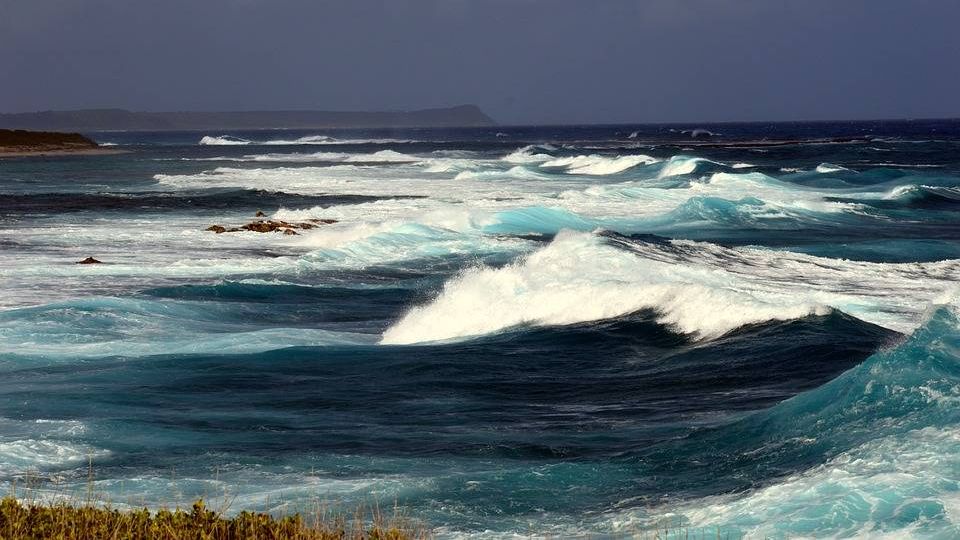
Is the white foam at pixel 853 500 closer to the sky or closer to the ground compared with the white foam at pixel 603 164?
closer to the sky

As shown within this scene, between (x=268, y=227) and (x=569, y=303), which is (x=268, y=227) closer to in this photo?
(x=268, y=227)

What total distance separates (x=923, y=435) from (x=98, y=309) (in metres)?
13.9

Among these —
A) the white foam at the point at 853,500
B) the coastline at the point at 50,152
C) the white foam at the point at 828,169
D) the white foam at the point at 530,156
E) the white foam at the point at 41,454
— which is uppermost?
the white foam at the point at 853,500

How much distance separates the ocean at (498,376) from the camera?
10.5 meters

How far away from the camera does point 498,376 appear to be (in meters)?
16.1

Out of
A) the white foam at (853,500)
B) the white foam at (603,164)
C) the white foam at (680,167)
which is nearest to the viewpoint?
the white foam at (853,500)

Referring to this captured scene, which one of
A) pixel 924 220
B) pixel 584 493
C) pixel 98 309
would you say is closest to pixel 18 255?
pixel 98 309

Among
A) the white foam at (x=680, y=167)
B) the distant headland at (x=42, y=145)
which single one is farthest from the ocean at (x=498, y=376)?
the distant headland at (x=42, y=145)

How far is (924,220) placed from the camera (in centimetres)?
4284

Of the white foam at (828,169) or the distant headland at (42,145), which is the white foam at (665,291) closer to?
the white foam at (828,169)

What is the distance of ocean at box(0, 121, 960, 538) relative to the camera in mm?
10492

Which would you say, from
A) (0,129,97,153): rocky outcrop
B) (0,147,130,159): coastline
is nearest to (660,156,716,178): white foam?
(0,147,130,159): coastline

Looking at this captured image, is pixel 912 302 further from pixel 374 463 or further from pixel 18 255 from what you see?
pixel 18 255

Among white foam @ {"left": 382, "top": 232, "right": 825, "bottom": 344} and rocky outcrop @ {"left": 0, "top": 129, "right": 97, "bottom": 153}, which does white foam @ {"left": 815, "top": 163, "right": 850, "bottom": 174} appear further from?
rocky outcrop @ {"left": 0, "top": 129, "right": 97, "bottom": 153}
